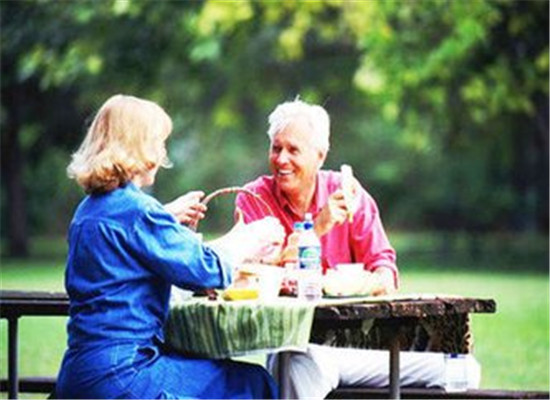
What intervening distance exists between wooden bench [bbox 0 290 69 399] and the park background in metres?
2.23

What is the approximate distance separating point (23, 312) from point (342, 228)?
1354 millimetres

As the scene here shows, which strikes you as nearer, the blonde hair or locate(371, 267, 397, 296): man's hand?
the blonde hair

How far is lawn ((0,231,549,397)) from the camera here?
1049 cm

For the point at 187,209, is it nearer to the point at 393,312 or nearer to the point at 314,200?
the point at 314,200

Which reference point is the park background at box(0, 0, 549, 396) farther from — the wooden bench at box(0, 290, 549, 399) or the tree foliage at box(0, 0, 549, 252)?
the wooden bench at box(0, 290, 549, 399)

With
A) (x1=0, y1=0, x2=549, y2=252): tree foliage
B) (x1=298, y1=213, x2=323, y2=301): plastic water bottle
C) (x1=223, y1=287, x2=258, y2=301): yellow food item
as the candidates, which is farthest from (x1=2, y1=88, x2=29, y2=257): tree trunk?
(x1=223, y1=287, x2=258, y2=301): yellow food item

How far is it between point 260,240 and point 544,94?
20777 mm

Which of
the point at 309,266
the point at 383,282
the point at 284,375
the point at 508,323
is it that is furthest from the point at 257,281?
the point at 508,323

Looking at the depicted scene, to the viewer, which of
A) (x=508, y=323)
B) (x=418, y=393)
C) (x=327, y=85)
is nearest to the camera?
(x=418, y=393)

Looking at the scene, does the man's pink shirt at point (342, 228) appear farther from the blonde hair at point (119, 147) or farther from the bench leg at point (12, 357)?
the blonde hair at point (119, 147)

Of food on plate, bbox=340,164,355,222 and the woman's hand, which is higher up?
food on plate, bbox=340,164,355,222

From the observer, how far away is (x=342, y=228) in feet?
20.5

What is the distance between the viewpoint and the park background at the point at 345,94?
20.8 metres

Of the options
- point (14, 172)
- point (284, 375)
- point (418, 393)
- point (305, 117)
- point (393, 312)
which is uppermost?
point (14, 172)
